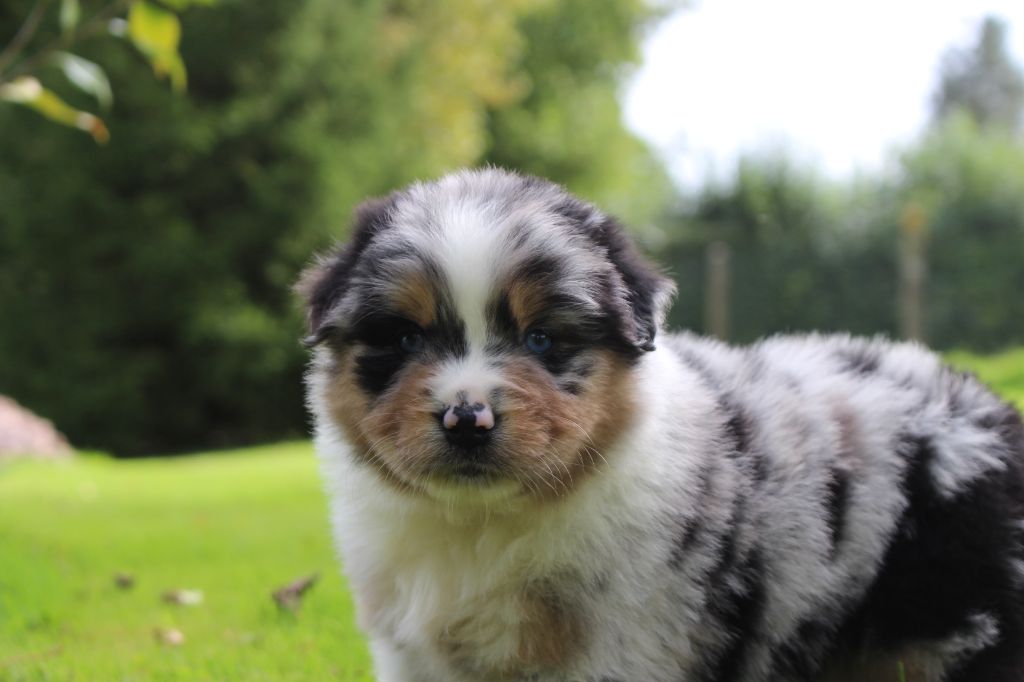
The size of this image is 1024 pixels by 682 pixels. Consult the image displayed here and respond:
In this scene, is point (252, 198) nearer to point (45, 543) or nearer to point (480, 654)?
point (45, 543)

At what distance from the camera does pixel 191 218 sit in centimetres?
2228

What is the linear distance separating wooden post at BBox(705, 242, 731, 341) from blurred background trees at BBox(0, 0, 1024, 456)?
4.8 inches

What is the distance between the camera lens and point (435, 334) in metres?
3.47

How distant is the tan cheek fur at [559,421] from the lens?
10.8ft

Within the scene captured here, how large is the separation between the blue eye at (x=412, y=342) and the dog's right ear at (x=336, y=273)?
0.29 meters

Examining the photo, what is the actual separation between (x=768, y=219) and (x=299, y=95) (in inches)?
400

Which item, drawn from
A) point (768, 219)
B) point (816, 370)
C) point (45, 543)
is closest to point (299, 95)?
point (768, 219)

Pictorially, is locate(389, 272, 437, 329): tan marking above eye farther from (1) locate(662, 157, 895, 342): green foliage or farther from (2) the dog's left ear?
(1) locate(662, 157, 895, 342): green foliage

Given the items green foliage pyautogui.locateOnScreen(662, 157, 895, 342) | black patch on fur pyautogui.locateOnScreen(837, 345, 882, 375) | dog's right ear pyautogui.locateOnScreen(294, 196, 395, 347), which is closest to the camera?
dog's right ear pyautogui.locateOnScreen(294, 196, 395, 347)

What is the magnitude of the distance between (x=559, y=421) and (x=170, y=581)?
457cm

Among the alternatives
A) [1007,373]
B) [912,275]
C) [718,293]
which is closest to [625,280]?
[1007,373]

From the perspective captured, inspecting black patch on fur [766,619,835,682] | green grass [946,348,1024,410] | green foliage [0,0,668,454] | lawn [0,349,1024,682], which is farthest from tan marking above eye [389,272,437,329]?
green foliage [0,0,668,454]

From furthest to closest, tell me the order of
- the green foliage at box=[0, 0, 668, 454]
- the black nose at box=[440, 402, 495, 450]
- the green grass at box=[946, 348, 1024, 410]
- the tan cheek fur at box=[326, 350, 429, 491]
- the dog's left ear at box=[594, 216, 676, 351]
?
the green foliage at box=[0, 0, 668, 454] → the green grass at box=[946, 348, 1024, 410] → the dog's left ear at box=[594, 216, 676, 351] → the tan cheek fur at box=[326, 350, 429, 491] → the black nose at box=[440, 402, 495, 450]

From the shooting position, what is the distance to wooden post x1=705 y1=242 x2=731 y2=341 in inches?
829
